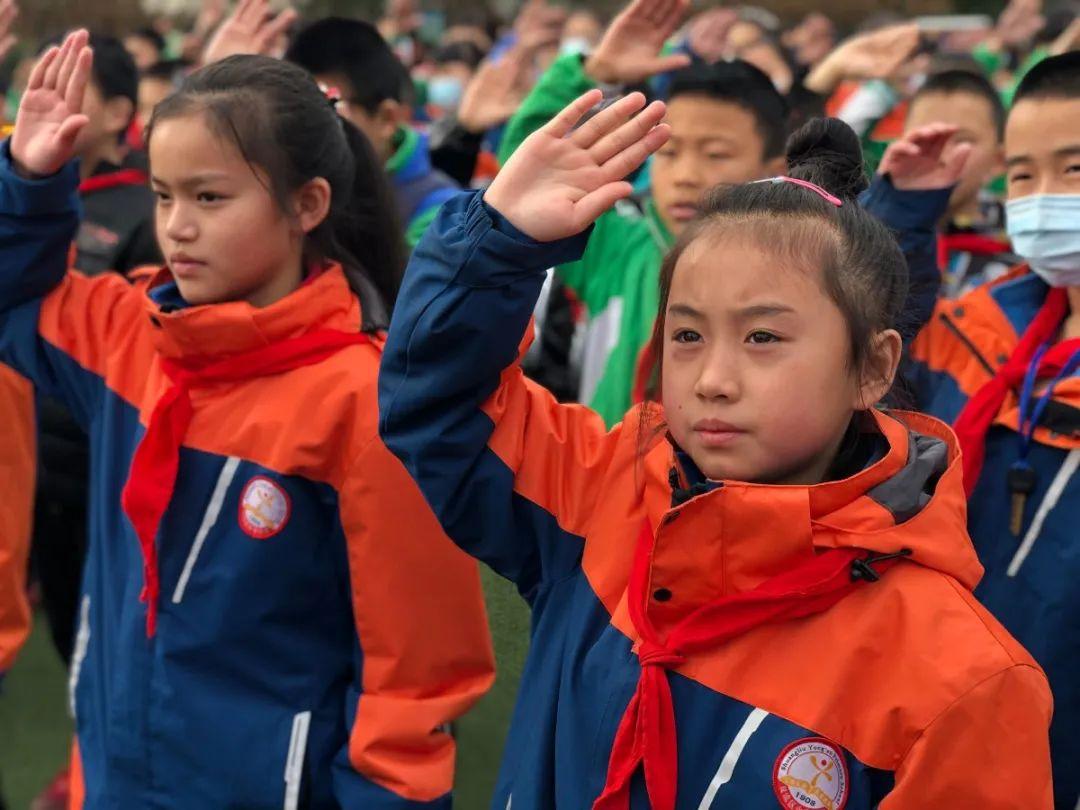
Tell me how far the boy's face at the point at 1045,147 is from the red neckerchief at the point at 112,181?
8.13 feet

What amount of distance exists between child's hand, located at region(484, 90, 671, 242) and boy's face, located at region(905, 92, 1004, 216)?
2.38m

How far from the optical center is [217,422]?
222 centimetres

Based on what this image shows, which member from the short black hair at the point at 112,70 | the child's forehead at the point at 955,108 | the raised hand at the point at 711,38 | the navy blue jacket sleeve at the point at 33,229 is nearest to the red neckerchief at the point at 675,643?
the navy blue jacket sleeve at the point at 33,229

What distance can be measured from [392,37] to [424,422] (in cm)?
1059

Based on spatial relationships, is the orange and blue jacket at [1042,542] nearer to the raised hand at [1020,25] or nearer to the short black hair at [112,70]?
the short black hair at [112,70]

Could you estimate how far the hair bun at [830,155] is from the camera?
6.02 ft

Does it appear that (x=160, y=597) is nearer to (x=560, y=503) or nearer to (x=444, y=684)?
(x=444, y=684)

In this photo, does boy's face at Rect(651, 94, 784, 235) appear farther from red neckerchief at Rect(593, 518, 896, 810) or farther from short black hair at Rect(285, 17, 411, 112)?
red neckerchief at Rect(593, 518, 896, 810)

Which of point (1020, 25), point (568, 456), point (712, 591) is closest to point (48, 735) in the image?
point (568, 456)

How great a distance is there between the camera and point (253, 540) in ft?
7.13

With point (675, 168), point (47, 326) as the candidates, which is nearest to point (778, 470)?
point (47, 326)

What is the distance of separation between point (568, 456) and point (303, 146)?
2.90ft

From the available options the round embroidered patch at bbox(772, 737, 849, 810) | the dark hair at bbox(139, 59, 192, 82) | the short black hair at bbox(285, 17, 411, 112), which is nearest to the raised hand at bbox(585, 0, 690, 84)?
the short black hair at bbox(285, 17, 411, 112)

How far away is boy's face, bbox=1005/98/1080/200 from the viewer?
7.77ft
